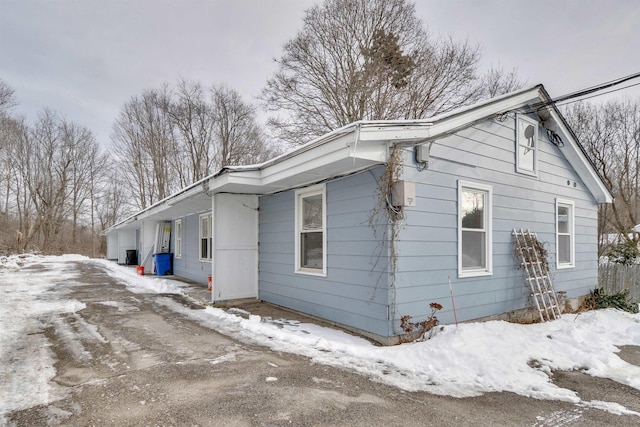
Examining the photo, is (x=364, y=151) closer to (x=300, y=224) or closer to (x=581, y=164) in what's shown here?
(x=300, y=224)

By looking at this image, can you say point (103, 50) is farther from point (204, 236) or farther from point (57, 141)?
point (57, 141)

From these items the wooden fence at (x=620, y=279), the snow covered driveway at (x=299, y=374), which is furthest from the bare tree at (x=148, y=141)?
the wooden fence at (x=620, y=279)

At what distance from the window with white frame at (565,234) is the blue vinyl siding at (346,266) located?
16.4 ft

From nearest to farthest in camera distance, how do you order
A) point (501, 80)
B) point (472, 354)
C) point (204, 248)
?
point (472, 354), point (204, 248), point (501, 80)

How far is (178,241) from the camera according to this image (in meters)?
12.5

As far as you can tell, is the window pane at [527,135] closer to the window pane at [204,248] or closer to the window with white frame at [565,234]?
the window with white frame at [565,234]

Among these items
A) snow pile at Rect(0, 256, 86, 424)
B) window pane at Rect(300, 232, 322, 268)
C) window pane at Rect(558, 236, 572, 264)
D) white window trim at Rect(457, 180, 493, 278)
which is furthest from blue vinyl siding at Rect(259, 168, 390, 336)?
window pane at Rect(558, 236, 572, 264)

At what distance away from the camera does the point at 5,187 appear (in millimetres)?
25719

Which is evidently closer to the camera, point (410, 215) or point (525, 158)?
point (410, 215)

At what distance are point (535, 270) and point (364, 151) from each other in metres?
4.32

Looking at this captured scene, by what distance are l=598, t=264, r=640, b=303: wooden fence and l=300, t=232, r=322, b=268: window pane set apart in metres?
7.92

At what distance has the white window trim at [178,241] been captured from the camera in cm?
1224

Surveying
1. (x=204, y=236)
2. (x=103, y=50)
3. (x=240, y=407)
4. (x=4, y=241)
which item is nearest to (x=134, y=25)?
(x=103, y=50)

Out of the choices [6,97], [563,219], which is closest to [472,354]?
[563,219]
